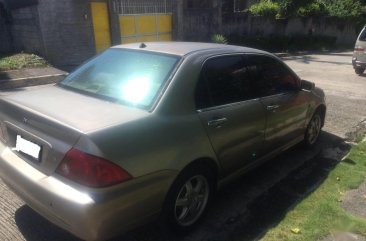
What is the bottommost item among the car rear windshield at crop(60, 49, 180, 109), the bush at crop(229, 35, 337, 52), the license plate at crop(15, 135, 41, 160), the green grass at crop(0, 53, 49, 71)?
the bush at crop(229, 35, 337, 52)

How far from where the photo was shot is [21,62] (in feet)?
39.8

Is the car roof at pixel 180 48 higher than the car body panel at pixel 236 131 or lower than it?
higher

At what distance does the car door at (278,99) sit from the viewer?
4.10 m

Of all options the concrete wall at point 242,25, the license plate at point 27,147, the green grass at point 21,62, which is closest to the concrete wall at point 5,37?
the green grass at point 21,62

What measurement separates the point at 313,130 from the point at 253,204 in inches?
81.6

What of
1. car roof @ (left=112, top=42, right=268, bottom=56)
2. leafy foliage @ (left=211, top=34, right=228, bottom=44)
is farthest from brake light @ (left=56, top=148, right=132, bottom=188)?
leafy foliage @ (left=211, top=34, right=228, bottom=44)

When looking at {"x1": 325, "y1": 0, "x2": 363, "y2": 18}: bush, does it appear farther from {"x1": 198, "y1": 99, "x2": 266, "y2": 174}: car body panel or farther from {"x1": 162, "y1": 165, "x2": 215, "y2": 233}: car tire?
{"x1": 162, "y1": 165, "x2": 215, "y2": 233}: car tire

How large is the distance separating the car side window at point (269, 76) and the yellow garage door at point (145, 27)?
1211cm

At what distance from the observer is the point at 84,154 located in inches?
99.2

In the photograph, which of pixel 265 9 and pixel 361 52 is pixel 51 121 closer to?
pixel 361 52

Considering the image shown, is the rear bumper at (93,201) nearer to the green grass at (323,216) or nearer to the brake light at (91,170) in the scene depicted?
the brake light at (91,170)

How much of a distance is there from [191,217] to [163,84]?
1.26m

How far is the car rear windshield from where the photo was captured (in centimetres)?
313

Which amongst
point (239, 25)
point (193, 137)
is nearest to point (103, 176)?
point (193, 137)
